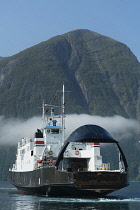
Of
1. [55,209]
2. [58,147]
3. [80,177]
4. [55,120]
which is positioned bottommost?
[55,209]

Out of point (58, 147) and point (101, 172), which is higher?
point (58, 147)

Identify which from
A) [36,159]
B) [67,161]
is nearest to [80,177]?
[67,161]

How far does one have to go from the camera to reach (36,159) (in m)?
62.3

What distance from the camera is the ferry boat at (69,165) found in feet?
164

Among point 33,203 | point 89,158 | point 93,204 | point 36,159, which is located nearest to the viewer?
point 93,204

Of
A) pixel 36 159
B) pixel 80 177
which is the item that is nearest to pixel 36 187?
pixel 36 159

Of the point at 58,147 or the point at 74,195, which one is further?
the point at 58,147

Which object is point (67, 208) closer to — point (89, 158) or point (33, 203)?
point (33, 203)

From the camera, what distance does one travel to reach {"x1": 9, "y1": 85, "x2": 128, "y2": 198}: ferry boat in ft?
164

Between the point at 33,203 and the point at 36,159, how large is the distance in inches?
485

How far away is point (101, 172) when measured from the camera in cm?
5025

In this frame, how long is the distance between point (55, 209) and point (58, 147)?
19.3 metres

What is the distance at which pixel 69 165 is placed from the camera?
60125 mm

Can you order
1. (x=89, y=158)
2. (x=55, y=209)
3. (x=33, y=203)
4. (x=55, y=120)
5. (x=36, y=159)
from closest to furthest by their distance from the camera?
(x=55, y=209)
(x=33, y=203)
(x=89, y=158)
(x=36, y=159)
(x=55, y=120)
